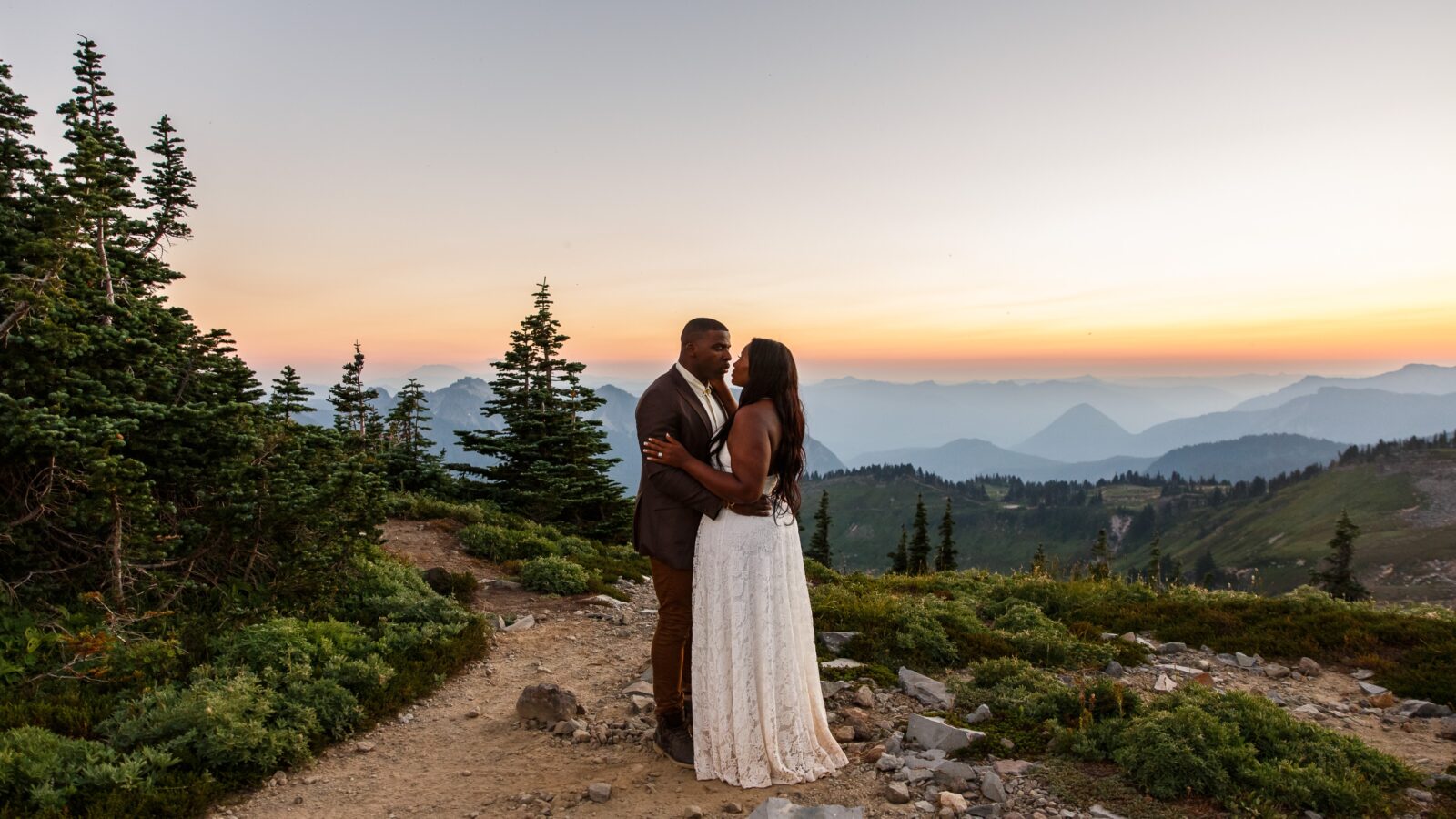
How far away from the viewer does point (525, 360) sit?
26.9 meters

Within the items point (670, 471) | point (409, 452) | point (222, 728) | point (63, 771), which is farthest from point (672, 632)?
point (409, 452)

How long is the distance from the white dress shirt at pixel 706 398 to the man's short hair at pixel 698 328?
23 centimetres

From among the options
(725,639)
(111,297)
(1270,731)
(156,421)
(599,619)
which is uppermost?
(111,297)

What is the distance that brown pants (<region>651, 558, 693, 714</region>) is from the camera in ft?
19.8

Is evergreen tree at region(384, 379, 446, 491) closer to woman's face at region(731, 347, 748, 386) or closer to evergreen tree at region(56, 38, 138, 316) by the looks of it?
evergreen tree at region(56, 38, 138, 316)

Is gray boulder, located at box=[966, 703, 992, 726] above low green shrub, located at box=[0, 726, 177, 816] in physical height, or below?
below

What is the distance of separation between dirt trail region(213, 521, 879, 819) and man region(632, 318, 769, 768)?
675 millimetres

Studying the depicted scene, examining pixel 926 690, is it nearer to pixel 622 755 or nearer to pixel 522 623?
pixel 622 755

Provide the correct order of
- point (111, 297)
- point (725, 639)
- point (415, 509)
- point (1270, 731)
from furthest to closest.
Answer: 1. point (415, 509)
2. point (111, 297)
3. point (1270, 731)
4. point (725, 639)

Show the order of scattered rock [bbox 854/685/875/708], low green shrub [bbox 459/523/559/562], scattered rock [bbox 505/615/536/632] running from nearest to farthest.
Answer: scattered rock [bbox 854/685/875/708] → scattered rock [bbox 505/615/536/632] → low green shrub [bbox 459/523/559/562]

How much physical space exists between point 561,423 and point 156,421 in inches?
660

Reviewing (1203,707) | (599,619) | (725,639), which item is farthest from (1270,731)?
(599,619)

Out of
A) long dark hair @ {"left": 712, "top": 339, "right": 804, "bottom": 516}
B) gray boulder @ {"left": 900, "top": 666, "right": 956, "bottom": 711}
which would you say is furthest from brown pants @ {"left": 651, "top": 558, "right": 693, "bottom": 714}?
gray boulder @ {"left": 900, "top": 666, "right": 956, "bottom": 711}

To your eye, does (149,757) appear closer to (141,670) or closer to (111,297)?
(141,670)
